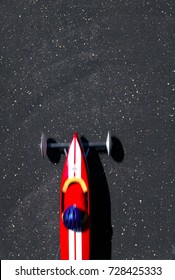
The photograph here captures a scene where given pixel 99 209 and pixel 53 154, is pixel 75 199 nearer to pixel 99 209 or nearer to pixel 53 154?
pixel 99 209

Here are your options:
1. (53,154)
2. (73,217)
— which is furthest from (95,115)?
(73,217)

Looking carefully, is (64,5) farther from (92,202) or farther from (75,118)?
(92,202)

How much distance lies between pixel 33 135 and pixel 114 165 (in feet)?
2.33

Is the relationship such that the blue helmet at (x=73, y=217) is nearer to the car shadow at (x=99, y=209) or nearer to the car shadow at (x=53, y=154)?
the car shadow at (x=99, y=209)

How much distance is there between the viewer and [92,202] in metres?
4.16

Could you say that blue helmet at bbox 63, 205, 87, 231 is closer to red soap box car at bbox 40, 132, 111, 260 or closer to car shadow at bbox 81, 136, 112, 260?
red soap box car at bbox 40, 132, 111, 260

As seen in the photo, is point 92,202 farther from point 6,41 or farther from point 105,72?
point 6,41

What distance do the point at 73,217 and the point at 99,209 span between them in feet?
1.25

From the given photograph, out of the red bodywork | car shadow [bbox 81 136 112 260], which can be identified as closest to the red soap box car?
the red bodywork

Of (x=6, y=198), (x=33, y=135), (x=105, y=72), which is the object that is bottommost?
(x=6, y=198)

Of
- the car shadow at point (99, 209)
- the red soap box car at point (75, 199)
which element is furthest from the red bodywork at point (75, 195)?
the car shadow at point (99, 209)

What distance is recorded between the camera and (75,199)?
12.9 ft

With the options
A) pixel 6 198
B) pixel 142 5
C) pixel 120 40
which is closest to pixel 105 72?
pixel 120 40

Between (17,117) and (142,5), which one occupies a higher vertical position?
(142,5)
